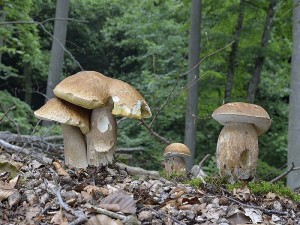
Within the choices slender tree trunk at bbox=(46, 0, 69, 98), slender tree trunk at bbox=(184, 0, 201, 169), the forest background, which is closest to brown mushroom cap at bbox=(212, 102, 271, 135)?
the forest background

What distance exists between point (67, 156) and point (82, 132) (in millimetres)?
251

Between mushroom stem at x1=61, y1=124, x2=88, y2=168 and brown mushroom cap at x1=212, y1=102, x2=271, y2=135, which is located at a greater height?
brown mushroom cap at x1=212, y1=102, x2=271, y2=135

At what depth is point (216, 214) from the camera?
9.17ft

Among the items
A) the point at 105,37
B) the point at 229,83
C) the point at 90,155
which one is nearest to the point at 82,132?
the point at 90,155

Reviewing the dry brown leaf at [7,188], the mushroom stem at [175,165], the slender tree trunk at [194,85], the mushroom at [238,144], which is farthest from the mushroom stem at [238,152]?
the slender tree trunk at [194,85]

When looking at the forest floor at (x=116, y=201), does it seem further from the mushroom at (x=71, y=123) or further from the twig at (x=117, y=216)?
the mushroom at (x=71, y=123)

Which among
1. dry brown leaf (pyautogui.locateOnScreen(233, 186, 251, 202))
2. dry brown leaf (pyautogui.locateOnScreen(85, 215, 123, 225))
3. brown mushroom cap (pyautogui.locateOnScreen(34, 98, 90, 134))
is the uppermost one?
brown mushroom cap (pyautogui.locateOnScreen(34, 98, 90, 134))

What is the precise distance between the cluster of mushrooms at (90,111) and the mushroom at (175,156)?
3.44 feet

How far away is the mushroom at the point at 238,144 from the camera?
139 inches

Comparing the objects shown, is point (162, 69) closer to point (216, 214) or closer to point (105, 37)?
point (105, 37)

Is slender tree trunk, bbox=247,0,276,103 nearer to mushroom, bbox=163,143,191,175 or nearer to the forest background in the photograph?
the forest background

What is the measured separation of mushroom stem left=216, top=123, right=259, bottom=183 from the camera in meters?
3.56

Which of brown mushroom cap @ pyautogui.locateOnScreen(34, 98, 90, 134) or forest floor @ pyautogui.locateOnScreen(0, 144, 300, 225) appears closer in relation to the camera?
forest floor @ pyautogui.locateOnScreen(0, 144, 300, 225)

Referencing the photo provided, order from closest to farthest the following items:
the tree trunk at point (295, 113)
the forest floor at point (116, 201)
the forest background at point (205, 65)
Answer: the forest floor at point (116, 201), the tree trunk at point (295, 113), the forest background at point (205, 65)
